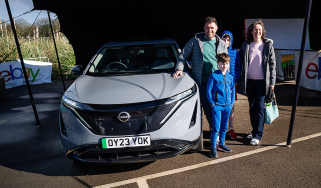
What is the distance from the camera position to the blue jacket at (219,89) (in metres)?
3.36

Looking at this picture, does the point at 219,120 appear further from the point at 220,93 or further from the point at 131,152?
the point at 131,152

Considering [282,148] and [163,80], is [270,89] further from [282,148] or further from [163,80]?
[163,80]

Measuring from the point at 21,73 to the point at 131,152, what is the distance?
1106 cm

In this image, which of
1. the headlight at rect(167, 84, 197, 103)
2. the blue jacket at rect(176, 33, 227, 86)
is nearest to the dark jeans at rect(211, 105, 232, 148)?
the headlight at rect(167, 84, 197, 103)

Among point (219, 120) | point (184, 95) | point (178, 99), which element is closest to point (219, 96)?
point (219, 120)

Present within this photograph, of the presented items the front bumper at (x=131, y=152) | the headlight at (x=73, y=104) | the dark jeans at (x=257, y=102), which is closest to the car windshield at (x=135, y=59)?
the headlight at (x=73, y=104)

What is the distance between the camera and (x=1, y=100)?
8.83 m

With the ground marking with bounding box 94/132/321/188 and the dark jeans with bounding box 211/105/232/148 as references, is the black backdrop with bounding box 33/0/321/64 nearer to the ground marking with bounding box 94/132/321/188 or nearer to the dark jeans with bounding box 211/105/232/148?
the ground marking with bounding box 94/132/321/188

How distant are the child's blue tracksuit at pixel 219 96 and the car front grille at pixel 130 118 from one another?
835mm

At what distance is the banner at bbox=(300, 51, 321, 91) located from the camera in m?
6.72

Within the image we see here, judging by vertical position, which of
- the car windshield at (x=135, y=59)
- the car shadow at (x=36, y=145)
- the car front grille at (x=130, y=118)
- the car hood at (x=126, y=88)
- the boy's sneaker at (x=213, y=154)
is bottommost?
the car shadow at (x=36, y=145)

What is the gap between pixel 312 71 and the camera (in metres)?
6.92

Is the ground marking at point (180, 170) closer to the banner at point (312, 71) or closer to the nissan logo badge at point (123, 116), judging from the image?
the nissan logo badge at point (123, 116)

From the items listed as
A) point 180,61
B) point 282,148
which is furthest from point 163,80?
point 282,148
